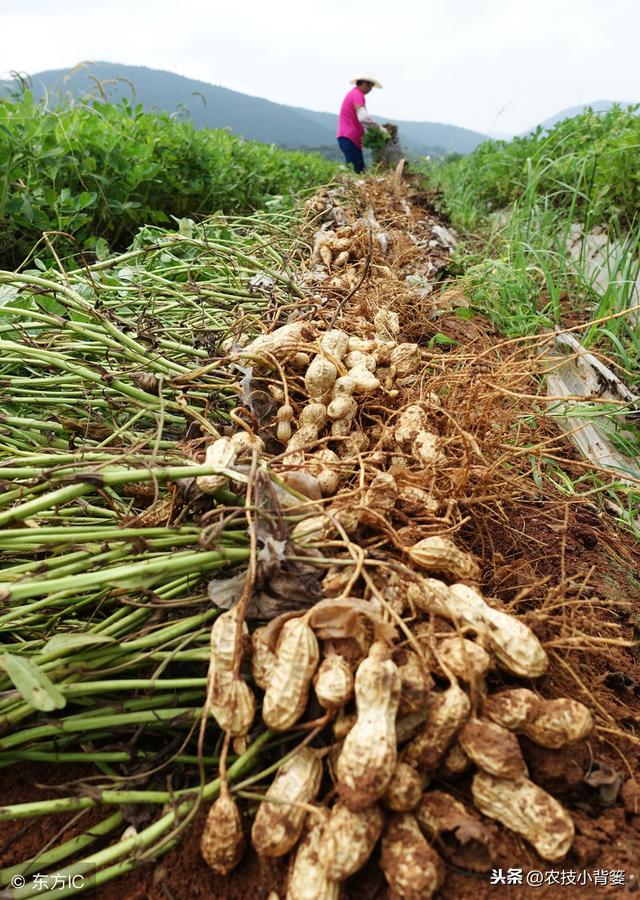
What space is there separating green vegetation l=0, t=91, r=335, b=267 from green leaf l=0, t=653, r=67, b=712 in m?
2.19

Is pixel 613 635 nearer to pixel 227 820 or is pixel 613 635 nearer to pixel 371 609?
pixel 371 609

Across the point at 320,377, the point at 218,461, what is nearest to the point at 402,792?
the point at 218,461

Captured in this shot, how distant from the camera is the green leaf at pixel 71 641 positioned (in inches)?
46.0

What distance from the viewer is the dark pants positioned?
10766 millimetres

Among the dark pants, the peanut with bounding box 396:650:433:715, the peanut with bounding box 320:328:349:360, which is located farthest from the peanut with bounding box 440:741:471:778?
the dark pants

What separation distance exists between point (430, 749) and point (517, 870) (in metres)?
0.24

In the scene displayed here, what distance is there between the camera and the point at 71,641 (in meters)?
1.18

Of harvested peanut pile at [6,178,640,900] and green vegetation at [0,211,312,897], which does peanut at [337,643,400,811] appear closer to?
harvested peanut pile at [6,178,640,900]

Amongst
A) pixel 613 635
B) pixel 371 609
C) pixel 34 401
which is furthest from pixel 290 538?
pixel 34 401

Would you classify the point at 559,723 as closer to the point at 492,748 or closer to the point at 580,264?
the point at 492,748

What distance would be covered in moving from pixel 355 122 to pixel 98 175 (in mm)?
8057

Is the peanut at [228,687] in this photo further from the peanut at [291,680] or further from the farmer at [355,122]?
the farmer at [355,122]

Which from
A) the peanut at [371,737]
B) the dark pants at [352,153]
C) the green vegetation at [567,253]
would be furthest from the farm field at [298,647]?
the dark pants at [352,153]

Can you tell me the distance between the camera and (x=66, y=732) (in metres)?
1.21
